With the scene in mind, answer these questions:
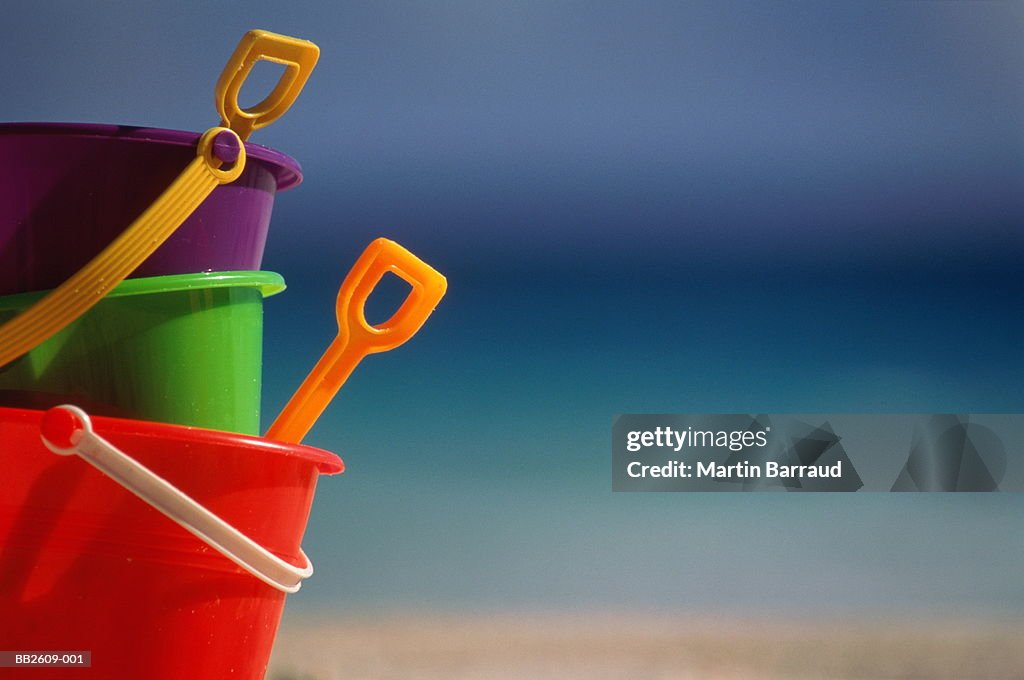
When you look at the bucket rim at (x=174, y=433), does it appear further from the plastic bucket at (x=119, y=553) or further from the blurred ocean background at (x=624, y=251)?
the blurred ocean background at (x=624, y=251)

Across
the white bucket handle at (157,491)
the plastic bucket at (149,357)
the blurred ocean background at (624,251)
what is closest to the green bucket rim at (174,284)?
the plastic bucket at (149,357)

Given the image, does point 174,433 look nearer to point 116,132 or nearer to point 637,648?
point 116,132

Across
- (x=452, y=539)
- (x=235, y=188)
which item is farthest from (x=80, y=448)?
(x=452, y=539)

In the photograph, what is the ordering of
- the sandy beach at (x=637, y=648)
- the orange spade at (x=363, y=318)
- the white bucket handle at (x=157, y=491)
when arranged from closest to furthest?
1. the white bucket handle at (x=157, y=491)
2. the orange spade at (x=363, y=318)
3. the sandy beach at (x=637, y=648)

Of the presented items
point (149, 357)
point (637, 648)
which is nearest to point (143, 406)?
point (149, 357)

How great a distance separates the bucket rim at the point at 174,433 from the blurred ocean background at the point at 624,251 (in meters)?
0.62

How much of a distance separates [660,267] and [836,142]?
269 millimetres

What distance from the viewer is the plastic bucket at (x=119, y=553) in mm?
675

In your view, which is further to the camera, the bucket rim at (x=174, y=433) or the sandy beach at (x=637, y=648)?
A: the sandy beach at (x=637, y=648)

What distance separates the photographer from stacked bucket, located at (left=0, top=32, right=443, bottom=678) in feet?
2.23

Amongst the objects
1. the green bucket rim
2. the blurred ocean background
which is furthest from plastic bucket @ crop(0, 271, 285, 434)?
the blurred ocean background

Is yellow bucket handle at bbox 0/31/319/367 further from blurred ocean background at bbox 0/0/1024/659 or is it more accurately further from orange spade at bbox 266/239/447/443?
blurred ocean background at bbox 0/0/1024/659

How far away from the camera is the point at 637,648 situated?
4.39ft

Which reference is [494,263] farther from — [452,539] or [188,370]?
[188,370]
